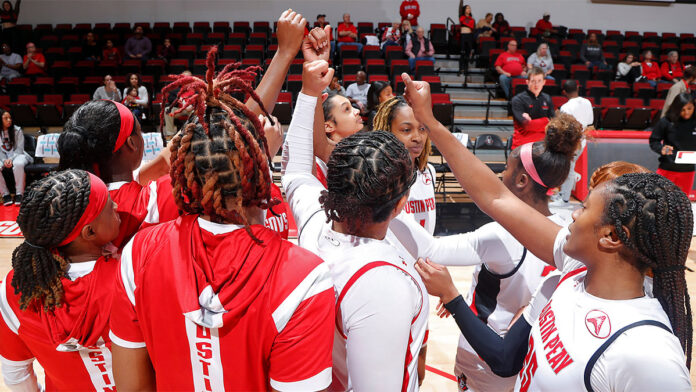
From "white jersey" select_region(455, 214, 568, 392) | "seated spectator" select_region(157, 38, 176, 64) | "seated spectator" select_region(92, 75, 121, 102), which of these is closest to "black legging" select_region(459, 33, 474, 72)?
"seated spectator" select_region(157, 38, 176, 64)

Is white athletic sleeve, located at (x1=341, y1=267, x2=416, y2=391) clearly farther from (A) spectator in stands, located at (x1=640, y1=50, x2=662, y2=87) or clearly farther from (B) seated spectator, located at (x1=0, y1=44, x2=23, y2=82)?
(A) spectator in stands, located at (x1=640, y1=50, x2=662, y2=87)

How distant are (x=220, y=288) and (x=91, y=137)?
0.89m

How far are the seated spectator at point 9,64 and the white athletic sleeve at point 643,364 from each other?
1220 centimetres

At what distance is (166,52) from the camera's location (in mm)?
10844

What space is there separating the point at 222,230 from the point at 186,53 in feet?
35.0

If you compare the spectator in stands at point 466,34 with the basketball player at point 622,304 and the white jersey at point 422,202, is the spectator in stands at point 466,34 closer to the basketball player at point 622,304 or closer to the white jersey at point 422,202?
the white jersey at point 422,202

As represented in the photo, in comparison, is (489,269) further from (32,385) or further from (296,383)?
(32,385)

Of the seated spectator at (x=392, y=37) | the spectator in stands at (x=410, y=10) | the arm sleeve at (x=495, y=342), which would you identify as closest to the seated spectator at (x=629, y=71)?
the spectator in stands at (x=410, y=10)

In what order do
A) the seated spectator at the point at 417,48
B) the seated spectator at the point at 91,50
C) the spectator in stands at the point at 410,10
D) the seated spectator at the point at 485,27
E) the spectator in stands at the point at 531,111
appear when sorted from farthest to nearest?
1. the seated spectator at the point at 485,27
2. the spectator in stands at the point at 410,10
3. the seated spectator at the point at 91,50
4. the seated spectator at the point at 417,48
5. the spectator in stands at the point at 531,111

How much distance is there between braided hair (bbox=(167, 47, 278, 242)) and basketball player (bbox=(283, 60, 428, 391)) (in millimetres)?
208

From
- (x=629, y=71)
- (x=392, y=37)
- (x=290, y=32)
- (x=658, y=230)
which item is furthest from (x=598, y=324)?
(x=629, y=71)

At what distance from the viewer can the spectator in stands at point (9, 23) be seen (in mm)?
11680

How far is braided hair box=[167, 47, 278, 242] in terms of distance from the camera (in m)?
1.04

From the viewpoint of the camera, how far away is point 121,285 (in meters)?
1.10
